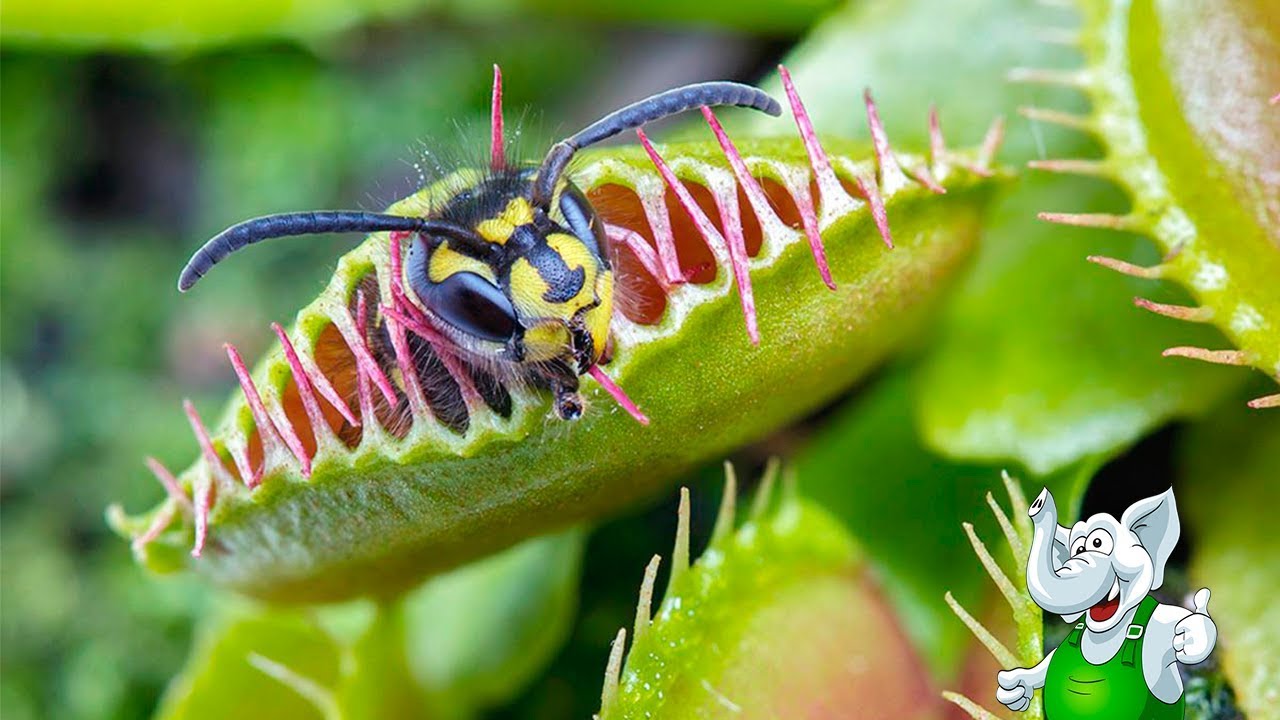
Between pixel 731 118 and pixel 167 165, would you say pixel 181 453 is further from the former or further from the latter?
pixel 731 118

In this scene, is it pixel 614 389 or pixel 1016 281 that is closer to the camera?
pixel 614 389

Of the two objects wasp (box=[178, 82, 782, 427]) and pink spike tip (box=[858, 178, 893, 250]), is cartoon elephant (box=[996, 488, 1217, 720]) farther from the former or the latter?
wasp (box=[178, 82, 782, 427])

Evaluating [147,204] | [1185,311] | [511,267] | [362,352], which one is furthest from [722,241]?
[147,204]

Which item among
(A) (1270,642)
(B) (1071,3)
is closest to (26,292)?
(B) (1071,3)

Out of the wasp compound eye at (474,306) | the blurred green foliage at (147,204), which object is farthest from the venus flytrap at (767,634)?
the blurred green foliage at (147,204)

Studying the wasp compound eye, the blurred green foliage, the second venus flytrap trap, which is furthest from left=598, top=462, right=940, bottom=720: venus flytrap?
the blurred green foliage

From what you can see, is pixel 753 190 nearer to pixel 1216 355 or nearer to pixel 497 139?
pixel 497 139

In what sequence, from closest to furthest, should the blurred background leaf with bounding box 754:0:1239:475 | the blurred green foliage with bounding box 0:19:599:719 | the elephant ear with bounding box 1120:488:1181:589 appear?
the elephant ear with bounding box 1120:488:1181:589
the blurred background leaf with bounding box 754:0:1239:475
the blurred green foliage with bounding box 0:19:599:719
